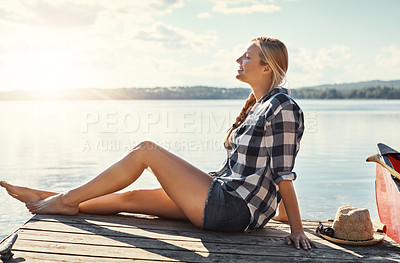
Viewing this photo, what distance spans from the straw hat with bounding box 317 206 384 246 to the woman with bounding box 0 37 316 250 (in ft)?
0.81

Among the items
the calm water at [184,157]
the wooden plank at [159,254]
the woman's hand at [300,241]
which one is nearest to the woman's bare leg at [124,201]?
the wooden plank at [159,254]

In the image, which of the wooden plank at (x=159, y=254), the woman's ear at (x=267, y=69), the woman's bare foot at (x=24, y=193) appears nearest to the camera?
the wooden plank at (x=159, y=254)

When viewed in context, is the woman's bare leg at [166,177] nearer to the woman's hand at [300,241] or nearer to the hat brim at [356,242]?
the woman's hand at [300,241]

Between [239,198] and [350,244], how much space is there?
729mm

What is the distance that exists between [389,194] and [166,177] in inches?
58.7

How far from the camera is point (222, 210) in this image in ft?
9.18

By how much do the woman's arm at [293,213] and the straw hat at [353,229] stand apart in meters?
0.24

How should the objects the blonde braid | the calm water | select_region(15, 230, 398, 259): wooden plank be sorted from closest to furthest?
1. select_region(15, 230, 398, 259): wooden plank
2. the blonde braid
3. the calm water

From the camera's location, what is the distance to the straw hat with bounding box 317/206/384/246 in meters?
2.80

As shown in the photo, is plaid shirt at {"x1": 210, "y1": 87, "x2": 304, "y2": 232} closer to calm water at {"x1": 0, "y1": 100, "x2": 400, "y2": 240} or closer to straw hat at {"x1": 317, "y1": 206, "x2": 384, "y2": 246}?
straw hat at {"x1": 317, "y1": 206, "x2": 384, "y2": 246}

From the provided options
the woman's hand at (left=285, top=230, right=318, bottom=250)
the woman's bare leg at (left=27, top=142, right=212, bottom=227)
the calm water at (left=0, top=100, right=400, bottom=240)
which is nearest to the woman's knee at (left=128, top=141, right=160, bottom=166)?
the woman's bare leg at (left=27, top=142, right=212, bottom=227)

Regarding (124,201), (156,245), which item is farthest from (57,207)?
(156,245)

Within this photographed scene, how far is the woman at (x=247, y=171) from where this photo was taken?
2.67m

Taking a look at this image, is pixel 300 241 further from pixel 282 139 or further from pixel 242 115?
pixel 242 115
